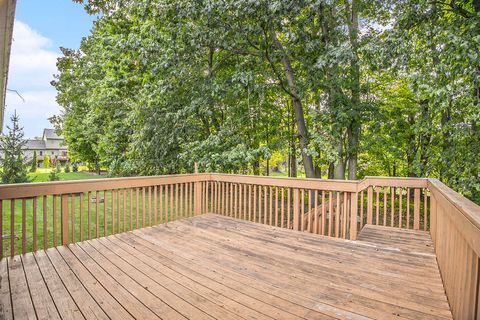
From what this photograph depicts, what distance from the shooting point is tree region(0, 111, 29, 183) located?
9055 millimetres

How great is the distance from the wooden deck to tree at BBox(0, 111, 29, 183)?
25.9 ft

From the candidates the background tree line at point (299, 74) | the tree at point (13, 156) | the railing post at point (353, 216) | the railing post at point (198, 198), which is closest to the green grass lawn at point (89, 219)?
the railing post at point (198, 198)

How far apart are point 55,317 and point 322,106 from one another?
6.81 metres

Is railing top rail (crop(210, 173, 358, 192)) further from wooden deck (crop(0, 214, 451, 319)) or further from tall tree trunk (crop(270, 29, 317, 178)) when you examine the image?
tall tree trunk (crop(270, 29, 317, 178))

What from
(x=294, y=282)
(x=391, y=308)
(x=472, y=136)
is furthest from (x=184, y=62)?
(x=472, y=136)

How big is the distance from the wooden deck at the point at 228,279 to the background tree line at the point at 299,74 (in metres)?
3.11

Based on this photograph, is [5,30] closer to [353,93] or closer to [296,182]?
[296,182]

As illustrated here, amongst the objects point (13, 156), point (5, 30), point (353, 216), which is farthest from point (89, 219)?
point (13, 156)

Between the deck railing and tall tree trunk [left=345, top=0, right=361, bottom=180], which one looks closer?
the deck railing

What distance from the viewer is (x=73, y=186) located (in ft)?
11.6

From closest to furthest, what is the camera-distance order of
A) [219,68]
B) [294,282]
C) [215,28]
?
1. [294,282]
2. [215,28]
3. [219,68]

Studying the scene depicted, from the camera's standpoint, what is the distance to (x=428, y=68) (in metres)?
5.35

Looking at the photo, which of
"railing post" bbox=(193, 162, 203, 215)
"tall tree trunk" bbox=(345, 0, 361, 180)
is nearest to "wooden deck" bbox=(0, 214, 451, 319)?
"railing post" bbox=(193, 162, 203, 215)

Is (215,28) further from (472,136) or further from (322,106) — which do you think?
(472,136)
